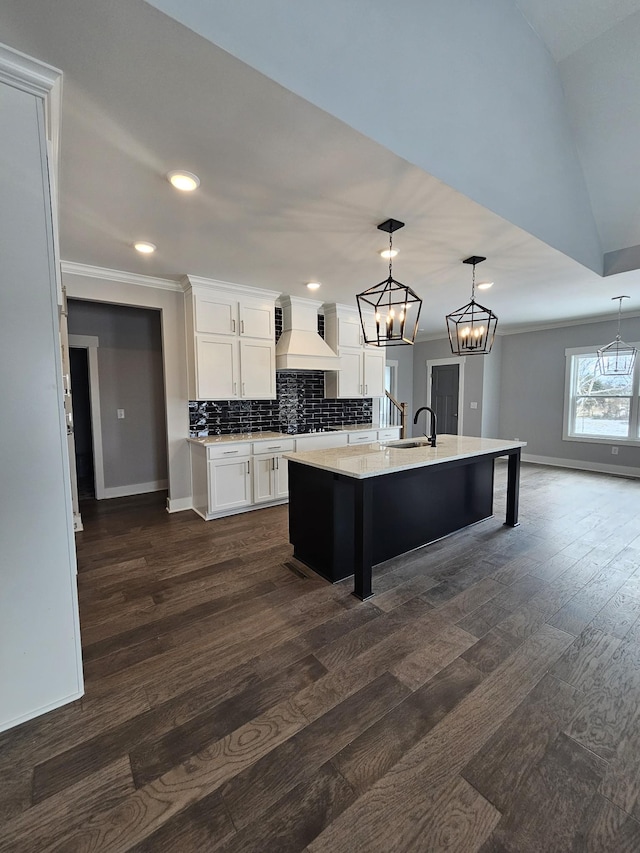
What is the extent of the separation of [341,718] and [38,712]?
1291 millimetres

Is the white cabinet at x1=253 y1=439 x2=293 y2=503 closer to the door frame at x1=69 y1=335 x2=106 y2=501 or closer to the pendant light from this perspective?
the door frame at x1=69 y1=335 x2=106 y2=501

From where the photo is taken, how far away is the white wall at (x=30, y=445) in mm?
1405

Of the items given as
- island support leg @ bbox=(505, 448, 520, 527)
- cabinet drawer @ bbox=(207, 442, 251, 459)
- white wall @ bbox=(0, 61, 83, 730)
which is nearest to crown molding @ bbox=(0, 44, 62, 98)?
white wall @ bbox=(0, 61, 83, 730)

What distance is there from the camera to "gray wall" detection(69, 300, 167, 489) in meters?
4.62

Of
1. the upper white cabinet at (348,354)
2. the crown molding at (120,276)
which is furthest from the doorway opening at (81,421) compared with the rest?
the upper white cabinet at (348,354)

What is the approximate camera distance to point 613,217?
3.49 meters

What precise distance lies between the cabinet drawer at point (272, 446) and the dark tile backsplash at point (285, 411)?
59cm

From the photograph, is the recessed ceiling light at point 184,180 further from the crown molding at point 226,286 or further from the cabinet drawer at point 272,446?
the cabinet drawer at point 272,446

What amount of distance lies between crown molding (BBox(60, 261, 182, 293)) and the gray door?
230 inches

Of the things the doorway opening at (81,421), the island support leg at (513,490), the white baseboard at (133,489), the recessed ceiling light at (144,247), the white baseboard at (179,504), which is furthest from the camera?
the doorway opening at (81,421)

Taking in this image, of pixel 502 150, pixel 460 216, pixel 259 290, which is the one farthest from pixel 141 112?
pixel 259 290

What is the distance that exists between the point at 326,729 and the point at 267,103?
2.63 m

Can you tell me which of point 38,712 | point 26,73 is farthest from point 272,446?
point 26,73

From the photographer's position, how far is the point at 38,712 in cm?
154
